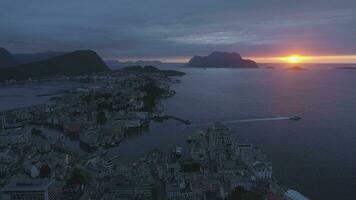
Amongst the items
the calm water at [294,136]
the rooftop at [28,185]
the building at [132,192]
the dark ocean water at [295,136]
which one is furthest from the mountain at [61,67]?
the building at [132,192]

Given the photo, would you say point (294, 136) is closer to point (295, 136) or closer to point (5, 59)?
point (295, 136)

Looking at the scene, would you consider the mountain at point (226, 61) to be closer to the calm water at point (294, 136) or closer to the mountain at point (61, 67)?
the mountain at point (61, 67)

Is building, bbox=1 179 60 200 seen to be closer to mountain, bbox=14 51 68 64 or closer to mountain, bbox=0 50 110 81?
mountain, bbox=0 50 110 81

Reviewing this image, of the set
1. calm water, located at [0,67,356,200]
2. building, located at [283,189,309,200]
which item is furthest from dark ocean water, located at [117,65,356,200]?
building, located at [283,189,309,200]

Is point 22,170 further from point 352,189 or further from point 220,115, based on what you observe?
point 220,115

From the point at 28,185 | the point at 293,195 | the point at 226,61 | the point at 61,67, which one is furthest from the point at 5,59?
the point at 293,195

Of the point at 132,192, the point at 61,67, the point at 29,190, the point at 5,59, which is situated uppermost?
the point at 5,59
